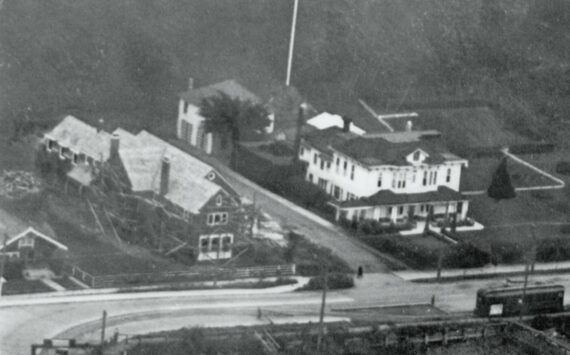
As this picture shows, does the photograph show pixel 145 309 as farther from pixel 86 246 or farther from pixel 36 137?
pixel 36 137

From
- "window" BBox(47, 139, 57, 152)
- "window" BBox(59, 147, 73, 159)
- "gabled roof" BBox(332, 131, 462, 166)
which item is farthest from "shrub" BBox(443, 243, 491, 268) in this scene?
"window" BBox(47, 139, 57, 152)

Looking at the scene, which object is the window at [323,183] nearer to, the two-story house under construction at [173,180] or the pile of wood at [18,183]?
the two-story house under construction at [173,180]

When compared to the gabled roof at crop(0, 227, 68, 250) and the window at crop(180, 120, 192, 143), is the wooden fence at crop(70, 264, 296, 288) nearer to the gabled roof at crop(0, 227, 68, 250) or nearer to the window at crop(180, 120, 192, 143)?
the gabled roof at crop(0, 227, 68, 250)

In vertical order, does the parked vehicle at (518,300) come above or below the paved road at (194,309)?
above

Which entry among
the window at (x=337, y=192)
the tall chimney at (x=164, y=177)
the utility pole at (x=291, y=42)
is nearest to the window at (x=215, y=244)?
the tall chimney at (x=164, y=177)

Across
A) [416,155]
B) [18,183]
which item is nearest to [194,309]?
[18,183]

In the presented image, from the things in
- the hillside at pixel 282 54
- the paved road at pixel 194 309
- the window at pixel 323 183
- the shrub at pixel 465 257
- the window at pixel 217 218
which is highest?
the hillside at pixel 282 54

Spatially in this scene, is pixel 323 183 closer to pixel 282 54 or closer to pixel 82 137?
pixel 82 137
